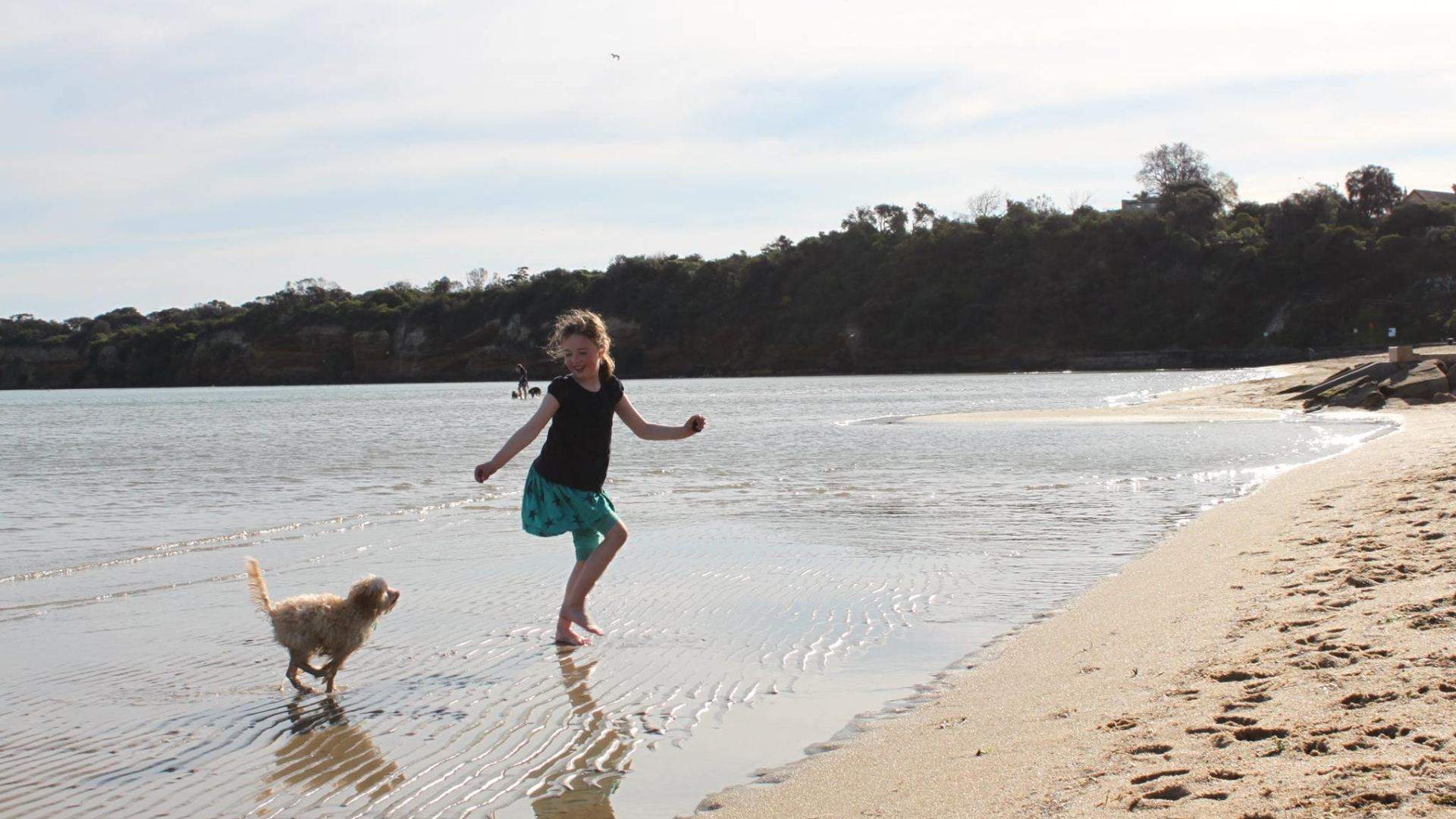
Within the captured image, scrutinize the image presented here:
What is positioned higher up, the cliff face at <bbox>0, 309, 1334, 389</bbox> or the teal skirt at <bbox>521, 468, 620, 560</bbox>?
the cliff face at <bbox>0, 309, 1334, 389</bbox>

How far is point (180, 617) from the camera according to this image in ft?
24.0

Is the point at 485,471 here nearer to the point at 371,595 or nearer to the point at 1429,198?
the point at 371,595

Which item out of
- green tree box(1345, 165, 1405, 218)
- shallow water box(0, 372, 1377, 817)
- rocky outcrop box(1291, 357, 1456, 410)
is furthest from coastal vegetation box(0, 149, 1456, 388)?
shallow water box(0, 372, 1377, 817)

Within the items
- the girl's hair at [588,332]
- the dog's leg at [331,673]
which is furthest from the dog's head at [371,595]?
the girl's hair at [588,332]

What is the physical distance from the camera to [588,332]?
6.15 metres

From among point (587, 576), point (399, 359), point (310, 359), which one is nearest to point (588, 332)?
point (587, 576)

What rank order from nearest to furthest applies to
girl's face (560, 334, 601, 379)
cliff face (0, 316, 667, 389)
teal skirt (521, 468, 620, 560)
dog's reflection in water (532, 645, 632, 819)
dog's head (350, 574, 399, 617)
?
dog's reflection in water (532, 645, 632, 819) → dog's head (350, 574, 399, 617) → girl's face (560, 334, 601, 379) → teal skirt (521, 468, 620, 560) → cliff face (0, 316, 667, 389)

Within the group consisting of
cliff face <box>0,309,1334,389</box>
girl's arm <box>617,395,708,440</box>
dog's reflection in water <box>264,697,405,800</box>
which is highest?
cliff face <box>0,309,1334,389</box>

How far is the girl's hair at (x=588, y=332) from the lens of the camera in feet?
20.1

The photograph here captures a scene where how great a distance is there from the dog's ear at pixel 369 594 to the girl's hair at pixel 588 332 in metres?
1.50

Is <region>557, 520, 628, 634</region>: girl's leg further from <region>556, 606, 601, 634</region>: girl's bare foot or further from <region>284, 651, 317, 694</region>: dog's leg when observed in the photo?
<region>284, 651, 317, 694</region>: dog's leg

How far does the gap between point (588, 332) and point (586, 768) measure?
2479 millimetres

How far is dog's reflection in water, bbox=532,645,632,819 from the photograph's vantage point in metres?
3.97

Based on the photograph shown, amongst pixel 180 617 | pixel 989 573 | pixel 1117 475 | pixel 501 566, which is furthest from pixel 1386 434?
pixel 180 617
